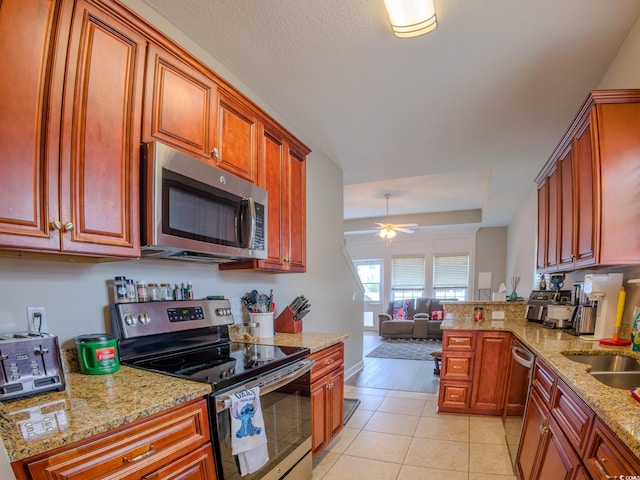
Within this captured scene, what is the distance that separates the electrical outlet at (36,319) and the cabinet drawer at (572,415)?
6.72 ft

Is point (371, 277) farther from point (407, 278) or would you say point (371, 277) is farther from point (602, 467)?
point (602, 467)

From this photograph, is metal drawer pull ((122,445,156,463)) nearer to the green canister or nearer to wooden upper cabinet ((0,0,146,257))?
the green canister

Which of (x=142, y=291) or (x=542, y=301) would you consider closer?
(x=142, y=291)

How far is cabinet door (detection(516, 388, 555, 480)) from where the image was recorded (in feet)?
5.29

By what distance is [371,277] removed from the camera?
9117 mm

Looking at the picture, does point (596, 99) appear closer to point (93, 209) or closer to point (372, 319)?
point (93, 209)

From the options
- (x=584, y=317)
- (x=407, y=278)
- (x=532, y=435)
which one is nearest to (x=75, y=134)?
(x=532, y=435)

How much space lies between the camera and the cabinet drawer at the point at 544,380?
1.55 meters

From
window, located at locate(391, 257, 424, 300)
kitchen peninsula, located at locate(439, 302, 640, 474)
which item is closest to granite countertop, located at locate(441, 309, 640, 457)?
kitchen peninsula, located at locate(439, 302, 640, 474)

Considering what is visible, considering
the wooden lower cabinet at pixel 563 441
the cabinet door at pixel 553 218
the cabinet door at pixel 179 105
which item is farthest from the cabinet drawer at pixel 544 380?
the cabinet door at pixel 179 105

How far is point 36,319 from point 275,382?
1012 mm

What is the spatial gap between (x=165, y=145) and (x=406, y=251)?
7.89 metres

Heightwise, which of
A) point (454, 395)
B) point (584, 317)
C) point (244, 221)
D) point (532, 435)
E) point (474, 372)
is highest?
point (244, 221)

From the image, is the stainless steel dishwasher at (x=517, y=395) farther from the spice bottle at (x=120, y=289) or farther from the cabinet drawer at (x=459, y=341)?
the spice bottle at (x=120, y=289)
